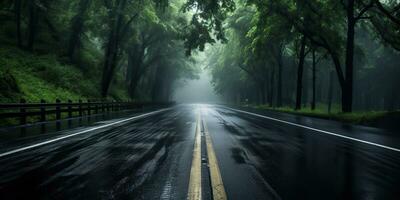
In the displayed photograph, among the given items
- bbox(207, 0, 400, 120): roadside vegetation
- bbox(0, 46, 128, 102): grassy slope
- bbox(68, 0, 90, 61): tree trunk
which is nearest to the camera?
bbox(0, 46, 128, 102): grassy slope

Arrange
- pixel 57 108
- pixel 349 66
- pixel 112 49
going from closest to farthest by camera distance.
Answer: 1. pixel 57 108
2. pixel 349 66
3. pixel 112 49

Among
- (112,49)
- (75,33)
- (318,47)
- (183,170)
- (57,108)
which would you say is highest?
(75,33)

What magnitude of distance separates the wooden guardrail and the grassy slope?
1.69 m

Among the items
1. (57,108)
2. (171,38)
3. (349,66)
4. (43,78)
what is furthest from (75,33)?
(349,66)

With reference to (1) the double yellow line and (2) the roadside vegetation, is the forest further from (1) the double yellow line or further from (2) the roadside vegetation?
(1) the double yellow line

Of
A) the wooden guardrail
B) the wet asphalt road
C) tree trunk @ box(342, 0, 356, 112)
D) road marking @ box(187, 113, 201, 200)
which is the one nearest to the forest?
tree trunk @ box(342, 0, 356, 112)

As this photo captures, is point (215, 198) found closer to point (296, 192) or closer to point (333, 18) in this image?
point (296, 192)

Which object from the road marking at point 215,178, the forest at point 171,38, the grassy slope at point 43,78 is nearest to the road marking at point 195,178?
the road marking at point 215,178

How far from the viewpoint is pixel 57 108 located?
17312mm

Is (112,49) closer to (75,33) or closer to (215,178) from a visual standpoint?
(75,33)

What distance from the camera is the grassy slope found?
22203 mm

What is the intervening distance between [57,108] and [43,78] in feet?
43.2

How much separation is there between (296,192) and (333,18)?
84.0 feet

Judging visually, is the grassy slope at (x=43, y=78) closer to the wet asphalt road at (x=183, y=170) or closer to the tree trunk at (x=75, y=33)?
the tree trunk at (x=75, y=33)
